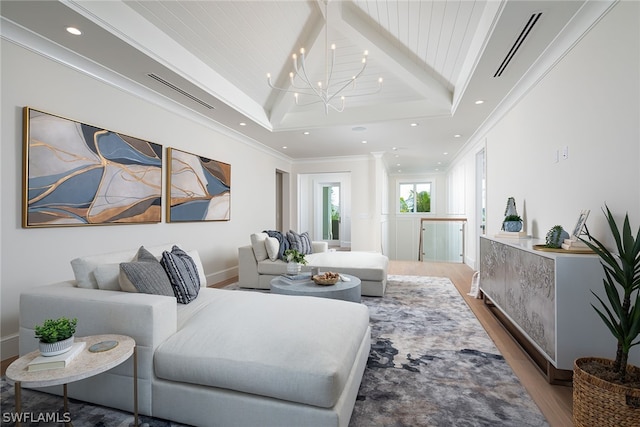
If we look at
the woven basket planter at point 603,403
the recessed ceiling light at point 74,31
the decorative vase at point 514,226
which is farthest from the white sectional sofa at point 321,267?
the recessed ceiling light at point 74,31

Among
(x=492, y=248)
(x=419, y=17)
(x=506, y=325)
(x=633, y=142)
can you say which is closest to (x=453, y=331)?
(x=506, y=325)

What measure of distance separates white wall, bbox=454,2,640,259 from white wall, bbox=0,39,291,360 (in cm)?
412

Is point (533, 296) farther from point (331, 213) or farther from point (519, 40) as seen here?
point (331, 213)

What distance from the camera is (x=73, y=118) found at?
2.76m

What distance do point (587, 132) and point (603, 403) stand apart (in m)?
1.79

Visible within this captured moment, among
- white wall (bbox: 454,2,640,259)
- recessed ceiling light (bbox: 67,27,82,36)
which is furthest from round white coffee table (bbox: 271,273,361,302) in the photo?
recessed ceiling light (bbox: 67,27,82,36)

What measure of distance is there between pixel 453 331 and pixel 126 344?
2.71 meters

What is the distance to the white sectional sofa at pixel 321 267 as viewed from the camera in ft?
13.5

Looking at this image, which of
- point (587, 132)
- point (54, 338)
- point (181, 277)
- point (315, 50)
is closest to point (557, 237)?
point (587, 132)

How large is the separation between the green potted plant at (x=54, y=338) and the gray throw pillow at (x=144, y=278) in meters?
0.58

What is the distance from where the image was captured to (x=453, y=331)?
2.97m

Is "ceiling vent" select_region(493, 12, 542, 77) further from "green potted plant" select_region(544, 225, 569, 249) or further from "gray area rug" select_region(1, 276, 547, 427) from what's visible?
"gray area rug" select_region(1, 276, 547, 427)

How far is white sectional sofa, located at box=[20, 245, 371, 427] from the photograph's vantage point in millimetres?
1447

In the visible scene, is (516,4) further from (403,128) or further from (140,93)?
(140,93)
